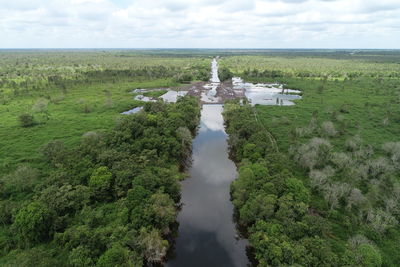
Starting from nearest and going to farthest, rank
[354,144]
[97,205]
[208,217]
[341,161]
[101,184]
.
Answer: [97,205]
[101,184]
[208,217]
[341,161]
[354,144]

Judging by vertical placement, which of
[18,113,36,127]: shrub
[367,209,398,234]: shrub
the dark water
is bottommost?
the dark water

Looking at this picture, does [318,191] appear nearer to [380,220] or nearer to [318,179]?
[318,179]

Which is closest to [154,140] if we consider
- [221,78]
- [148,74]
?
[221,78]

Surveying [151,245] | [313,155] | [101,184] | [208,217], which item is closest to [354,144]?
[313,155]

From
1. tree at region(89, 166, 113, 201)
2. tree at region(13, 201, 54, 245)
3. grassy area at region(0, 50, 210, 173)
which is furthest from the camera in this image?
grassy area at region(0, 50, 210, 173)

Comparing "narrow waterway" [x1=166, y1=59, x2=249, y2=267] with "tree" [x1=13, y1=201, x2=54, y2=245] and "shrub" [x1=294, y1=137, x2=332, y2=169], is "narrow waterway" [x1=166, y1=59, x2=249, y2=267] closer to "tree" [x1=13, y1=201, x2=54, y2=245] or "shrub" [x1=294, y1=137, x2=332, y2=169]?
"shrub" [x1=294, y1=137, x2=332, y2=169]

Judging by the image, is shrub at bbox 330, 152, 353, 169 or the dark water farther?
shrub at bbox 330, 152, 353, 169

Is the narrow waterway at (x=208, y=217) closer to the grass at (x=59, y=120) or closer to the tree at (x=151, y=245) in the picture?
the tree at (x=151, y=245)

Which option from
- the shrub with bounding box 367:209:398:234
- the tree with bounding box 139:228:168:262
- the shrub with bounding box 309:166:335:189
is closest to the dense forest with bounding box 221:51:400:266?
the shrub with bounding box 309:166:335:189

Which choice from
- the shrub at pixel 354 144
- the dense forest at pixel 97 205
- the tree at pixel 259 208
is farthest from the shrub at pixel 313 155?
the dense forest at pixel 97 205
